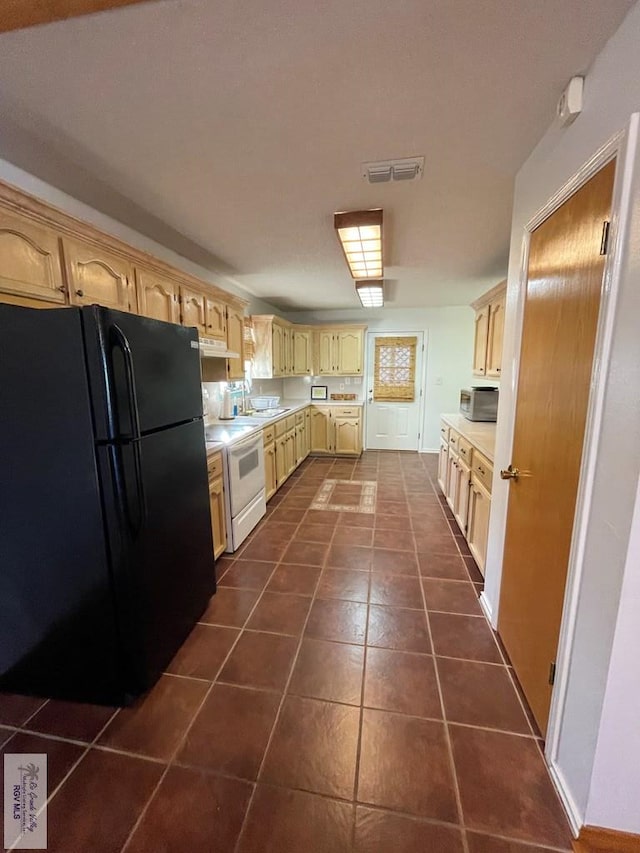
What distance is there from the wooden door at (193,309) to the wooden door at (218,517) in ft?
4.02

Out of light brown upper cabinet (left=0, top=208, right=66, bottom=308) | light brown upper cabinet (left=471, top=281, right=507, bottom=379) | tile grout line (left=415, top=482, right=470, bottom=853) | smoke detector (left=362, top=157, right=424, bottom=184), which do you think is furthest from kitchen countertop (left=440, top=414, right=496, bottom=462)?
light brown upper cabinet (left=0, top=208, right=66, bottom=308)

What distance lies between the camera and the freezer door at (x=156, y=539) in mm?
1374

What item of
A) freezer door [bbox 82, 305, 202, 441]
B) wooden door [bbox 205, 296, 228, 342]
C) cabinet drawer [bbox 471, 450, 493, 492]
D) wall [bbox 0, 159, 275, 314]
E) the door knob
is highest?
wall [bbox 0, 159, 275, 314]

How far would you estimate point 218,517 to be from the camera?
2.54m

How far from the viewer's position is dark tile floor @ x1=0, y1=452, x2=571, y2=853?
1068 mm

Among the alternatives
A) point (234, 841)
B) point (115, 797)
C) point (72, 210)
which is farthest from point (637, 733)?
point (72, 210)

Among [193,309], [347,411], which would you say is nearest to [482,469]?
[193,309]

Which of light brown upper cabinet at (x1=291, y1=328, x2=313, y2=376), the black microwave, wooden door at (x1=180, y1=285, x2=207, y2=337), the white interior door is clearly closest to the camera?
wooden door at (x1=180, y1=285, x2=207, y2=337)

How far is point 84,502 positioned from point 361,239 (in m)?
2.42

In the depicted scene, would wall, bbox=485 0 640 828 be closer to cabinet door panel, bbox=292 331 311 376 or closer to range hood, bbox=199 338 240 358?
range hood, bbox=199 338 240 358

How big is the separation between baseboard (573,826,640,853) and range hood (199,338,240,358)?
2.93 meters

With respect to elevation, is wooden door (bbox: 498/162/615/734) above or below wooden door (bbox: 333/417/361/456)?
above

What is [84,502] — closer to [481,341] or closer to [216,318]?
[216,318]

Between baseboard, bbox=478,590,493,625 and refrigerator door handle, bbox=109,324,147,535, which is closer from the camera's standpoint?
refrigerator door handle, bbox=109,324,147,535
